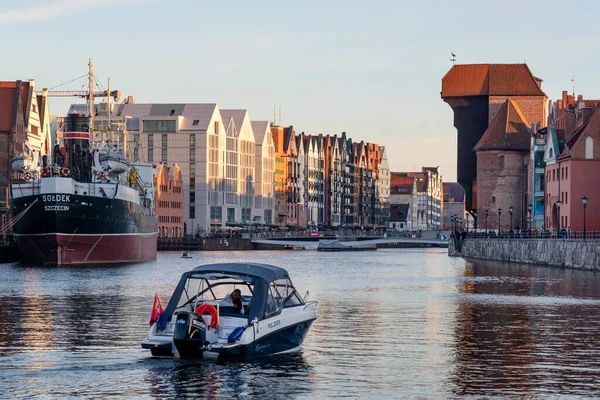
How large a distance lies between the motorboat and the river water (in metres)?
0.46

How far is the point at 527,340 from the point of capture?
131ft

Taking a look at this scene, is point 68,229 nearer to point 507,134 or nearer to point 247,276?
point 247,276

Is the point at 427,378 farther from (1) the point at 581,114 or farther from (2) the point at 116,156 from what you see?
(1) the point at 581,114

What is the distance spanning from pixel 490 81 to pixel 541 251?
87.1 m

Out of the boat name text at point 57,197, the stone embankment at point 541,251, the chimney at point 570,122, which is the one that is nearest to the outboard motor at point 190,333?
the stone embankment at point 541,251

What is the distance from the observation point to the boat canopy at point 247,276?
32.7 meters

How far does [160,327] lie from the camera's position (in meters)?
32.1

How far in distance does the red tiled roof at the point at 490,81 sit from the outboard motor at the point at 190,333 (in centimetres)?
16210

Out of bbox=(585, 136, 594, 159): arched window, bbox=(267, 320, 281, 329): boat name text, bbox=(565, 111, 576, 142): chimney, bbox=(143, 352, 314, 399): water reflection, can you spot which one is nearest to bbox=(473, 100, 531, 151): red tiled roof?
bbox=(565, 111, 576, 142): chimney

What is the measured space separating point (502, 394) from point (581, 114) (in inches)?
4426

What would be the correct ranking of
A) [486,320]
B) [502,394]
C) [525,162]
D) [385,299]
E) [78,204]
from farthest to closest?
[525,162] < [78,204] < [385,299] < [486,320] < [502,394]

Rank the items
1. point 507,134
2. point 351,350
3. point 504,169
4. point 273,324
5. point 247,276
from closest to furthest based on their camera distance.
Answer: point 273,324
point 247,276
point 351,350
point 504,169
point 507,134

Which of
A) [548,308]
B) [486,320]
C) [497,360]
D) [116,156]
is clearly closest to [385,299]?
[548,308]

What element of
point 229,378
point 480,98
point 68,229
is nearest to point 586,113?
point 480,98
